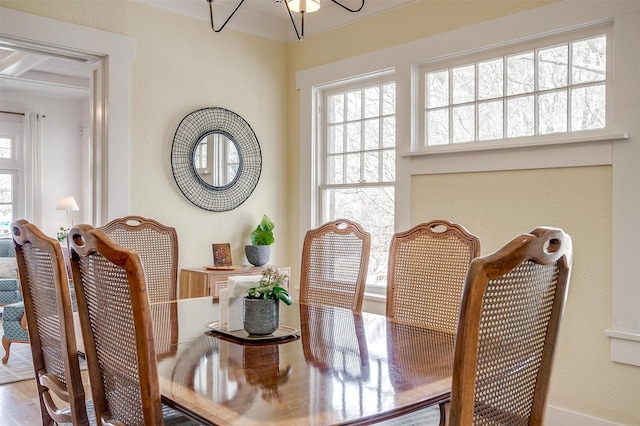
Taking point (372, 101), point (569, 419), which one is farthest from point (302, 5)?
point (569, 419)

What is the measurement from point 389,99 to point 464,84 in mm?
617

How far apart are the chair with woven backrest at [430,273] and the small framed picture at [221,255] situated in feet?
5.58

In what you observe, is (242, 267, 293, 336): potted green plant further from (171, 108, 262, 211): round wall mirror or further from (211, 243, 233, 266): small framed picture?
(171, 108, 262, 211): round wall mirror

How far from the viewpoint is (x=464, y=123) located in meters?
3.41

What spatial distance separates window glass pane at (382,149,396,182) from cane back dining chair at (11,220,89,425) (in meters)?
2.49

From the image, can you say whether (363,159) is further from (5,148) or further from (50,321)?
(5,148)

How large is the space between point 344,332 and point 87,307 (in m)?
0.88

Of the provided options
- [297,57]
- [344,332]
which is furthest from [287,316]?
[297,57]

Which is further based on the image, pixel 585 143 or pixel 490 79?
pixel 490 79

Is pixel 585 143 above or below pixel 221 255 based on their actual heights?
above

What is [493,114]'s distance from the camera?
129 inches

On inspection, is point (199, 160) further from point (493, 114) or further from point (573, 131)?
point (573, 131)

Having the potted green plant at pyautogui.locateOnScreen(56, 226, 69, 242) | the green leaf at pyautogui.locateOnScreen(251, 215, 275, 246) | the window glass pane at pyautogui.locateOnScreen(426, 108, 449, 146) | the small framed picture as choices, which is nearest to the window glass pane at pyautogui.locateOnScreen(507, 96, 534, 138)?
the window glass pane at pyautogui.locateOnScreen(426, 108, 449, 146)

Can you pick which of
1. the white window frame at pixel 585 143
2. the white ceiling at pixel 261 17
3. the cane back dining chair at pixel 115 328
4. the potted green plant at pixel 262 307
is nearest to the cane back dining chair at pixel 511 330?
the cane back dining chair at pixel 115 328
